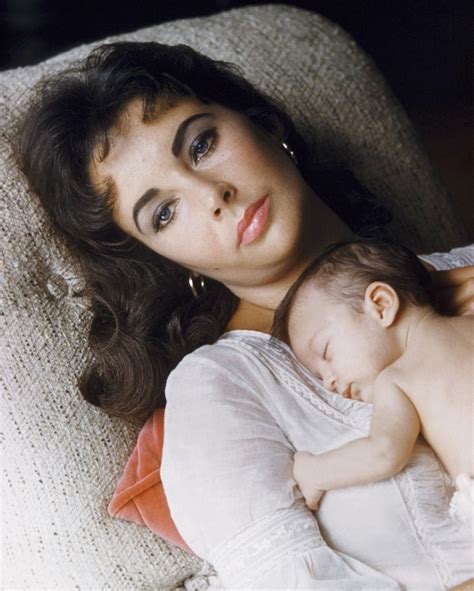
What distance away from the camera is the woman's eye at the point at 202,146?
0.81 meters

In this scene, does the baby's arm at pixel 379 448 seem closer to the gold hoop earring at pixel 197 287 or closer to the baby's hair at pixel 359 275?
the baby's hair at pixel 359 275

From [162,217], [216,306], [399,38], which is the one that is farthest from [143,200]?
[399,38]

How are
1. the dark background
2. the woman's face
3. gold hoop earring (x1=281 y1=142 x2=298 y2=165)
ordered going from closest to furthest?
the woman's face → gold hoop earring (x1=281 y1=142 x2=298 y2=165) → the dark background

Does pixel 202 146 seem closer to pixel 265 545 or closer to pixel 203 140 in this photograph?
pixel 203 140

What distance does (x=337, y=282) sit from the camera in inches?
29.3

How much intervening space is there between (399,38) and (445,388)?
1787 mm

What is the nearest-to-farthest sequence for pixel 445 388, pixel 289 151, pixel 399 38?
pixel 445 388
pixel 289 151
pixel 399 38

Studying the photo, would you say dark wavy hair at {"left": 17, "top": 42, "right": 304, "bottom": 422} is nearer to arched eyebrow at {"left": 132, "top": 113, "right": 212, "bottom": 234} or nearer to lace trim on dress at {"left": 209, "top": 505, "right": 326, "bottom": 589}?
arched eyebrow at {"left": 132, "top": 113, "right": 212, "bottom": 234}

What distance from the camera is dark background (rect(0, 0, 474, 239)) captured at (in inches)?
73.5

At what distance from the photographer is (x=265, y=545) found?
706mm

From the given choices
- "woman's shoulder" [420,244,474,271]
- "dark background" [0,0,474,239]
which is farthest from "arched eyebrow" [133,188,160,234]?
"dark background" [0,0,474,239]

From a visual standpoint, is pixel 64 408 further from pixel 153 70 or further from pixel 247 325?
pixel 153 70

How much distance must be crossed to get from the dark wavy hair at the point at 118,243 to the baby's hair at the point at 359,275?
5.1 inches

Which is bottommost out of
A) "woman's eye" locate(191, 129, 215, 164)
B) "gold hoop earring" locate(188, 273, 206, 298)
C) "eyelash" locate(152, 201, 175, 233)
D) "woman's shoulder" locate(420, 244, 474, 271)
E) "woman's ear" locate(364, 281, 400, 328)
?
"woman's shoulder" locate(420, 244, 474, 271)
